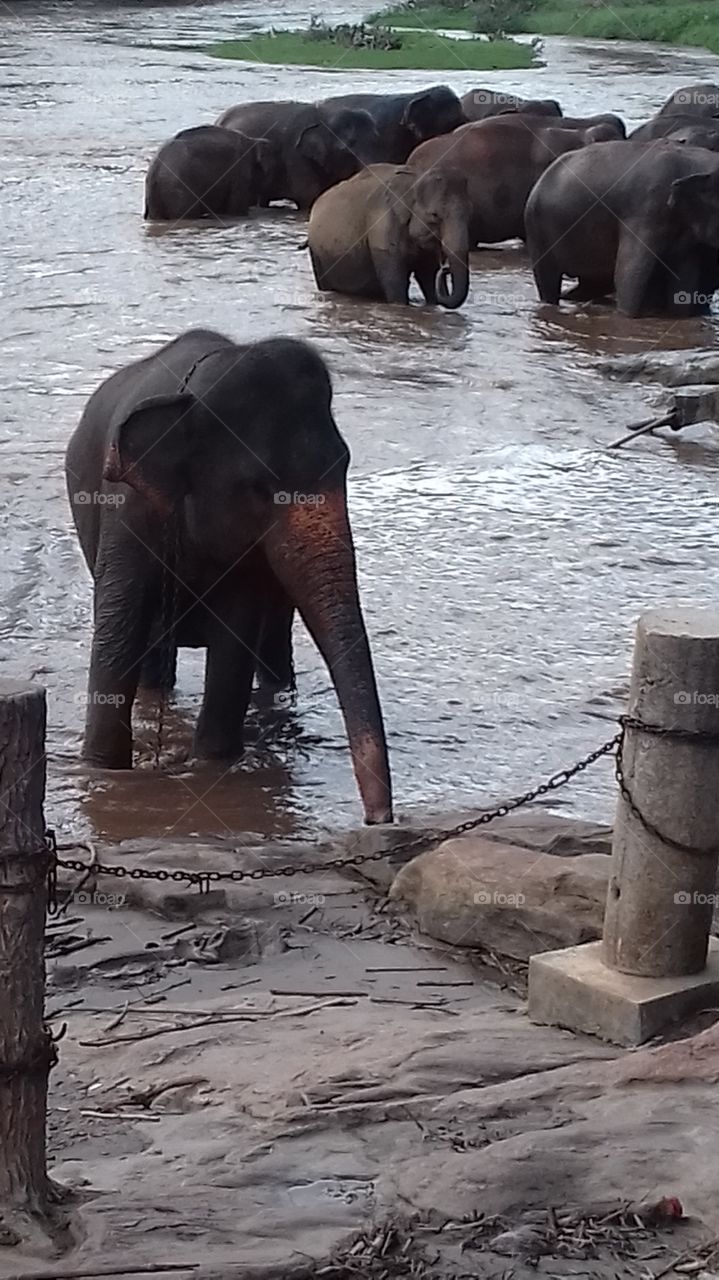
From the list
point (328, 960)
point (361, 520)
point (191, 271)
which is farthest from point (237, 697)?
point (191, 271)

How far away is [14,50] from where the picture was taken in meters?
44.0

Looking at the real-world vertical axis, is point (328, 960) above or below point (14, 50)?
below

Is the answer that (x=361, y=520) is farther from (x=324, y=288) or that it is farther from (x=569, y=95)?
(x=569, y=95)

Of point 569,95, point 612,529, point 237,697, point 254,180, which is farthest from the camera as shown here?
point 569,95

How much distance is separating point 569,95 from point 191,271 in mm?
16509

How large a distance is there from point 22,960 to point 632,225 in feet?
44.6

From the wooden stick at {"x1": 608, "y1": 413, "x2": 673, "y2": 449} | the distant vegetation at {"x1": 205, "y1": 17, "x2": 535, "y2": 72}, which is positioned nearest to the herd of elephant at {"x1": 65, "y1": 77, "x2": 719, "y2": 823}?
the wooden stick at {"x1": 608, "y1": 413, "x2": 673, "y2": 449}

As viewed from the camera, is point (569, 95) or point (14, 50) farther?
point (14, 50)

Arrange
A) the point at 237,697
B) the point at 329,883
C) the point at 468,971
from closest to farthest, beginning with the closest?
the point at 468,971 → the point at 329,883 → the point at 237,697

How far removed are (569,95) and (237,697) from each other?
2747 centimetres

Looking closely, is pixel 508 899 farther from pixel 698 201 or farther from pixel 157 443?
pixel 698 201

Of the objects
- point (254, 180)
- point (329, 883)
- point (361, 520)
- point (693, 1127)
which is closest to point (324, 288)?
point (254, 180)

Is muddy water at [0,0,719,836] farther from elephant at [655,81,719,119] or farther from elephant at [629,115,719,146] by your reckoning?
elephant at [655,81,719,119]

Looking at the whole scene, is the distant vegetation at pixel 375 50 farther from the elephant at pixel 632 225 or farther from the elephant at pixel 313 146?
the elephant at pixel 632 225
